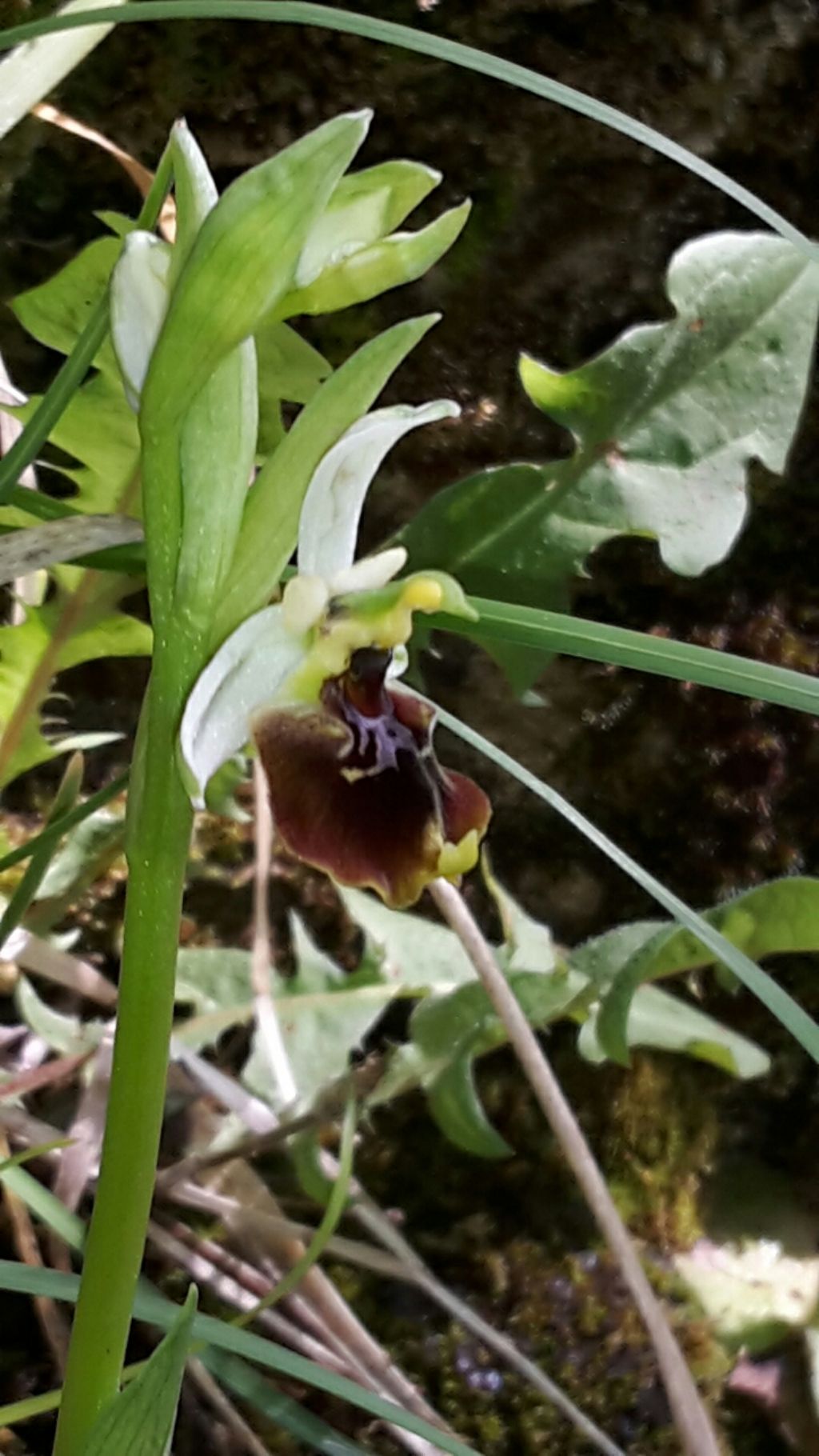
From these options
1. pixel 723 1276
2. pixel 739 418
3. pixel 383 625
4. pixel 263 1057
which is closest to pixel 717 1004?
pixel 723 1276

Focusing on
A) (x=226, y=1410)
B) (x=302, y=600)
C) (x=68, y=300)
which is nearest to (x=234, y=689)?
(x=302, y=600)

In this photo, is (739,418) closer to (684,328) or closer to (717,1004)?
(684,328)

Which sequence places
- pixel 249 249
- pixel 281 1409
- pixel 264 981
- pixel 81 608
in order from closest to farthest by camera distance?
pixel 249 249
pixel 281 1409
pixel 81 608
pixel 264 981

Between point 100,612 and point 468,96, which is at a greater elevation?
point 468,96

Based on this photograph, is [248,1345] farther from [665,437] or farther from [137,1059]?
[665,437]

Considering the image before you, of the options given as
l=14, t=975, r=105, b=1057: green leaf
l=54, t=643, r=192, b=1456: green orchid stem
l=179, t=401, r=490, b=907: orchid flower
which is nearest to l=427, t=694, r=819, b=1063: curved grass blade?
l=179, t=401, r=490, b=907: orchid flower

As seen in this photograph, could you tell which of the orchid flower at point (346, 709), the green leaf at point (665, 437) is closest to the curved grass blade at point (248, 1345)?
the orchid flower at point (346, 709)

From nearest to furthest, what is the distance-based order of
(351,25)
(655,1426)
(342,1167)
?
(351,25)
(342,1167)
(655,1426)
